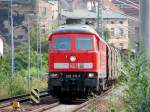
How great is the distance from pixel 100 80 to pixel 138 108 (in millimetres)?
14118

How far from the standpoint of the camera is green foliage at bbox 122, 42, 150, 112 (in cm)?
1214

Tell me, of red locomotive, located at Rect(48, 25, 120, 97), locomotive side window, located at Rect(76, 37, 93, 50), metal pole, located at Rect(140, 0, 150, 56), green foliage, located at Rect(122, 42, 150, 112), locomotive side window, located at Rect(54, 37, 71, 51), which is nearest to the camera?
green foliage, located at Rect(122, 42, 150, 112)

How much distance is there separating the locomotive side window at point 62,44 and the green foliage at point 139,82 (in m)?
12.4

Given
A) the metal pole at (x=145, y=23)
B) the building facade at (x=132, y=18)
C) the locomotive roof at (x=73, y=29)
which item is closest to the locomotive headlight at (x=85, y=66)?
the locomotive roof at (x=73, y=29)

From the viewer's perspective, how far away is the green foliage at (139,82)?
1214 centimetres

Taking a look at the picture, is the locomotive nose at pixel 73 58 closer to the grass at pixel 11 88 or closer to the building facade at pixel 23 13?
the grass at pixel 11 88

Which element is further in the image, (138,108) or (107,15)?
(107,15)

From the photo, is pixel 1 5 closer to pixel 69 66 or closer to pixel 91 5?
pixel 91 5

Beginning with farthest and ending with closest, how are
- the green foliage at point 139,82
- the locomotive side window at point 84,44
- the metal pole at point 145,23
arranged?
the locomotive side window at point 84,44 < the metal pole at point 145,23 < the green foliage at point 139,82

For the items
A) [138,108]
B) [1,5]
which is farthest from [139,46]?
[1,5]

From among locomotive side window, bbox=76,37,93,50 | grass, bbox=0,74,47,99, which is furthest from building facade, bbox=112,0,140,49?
grass, bbox=0,74,47,99

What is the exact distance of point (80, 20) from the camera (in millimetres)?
27047

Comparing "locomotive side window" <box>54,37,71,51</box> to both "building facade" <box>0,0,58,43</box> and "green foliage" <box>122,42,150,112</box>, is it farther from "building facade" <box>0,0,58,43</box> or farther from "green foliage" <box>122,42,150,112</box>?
"building facade" <box>0,0,58,43</box>

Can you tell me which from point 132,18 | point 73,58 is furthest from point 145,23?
point 132,18
